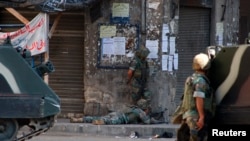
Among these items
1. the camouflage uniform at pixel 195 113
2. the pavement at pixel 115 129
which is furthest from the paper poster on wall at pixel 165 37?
the camouflage uniform at pixel 195 113

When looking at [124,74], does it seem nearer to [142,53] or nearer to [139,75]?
[139,75]

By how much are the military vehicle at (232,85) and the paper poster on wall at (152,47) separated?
31.4 ft

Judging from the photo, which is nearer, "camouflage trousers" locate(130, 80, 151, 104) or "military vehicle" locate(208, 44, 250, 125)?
"military vehicle" locate(208, 44, 250, 125)

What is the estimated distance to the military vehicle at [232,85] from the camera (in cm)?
633

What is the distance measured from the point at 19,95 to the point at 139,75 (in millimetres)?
6692

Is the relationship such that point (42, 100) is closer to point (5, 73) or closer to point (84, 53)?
point (5, 73)

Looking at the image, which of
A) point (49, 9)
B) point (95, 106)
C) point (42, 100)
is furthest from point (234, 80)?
point (95, 106)

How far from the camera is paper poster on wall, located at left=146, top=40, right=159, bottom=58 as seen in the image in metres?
16.4

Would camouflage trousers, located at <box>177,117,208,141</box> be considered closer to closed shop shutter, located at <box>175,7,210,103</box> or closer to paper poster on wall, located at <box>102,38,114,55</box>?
paper poster on wall, located at <box>102,38,114,55</box>

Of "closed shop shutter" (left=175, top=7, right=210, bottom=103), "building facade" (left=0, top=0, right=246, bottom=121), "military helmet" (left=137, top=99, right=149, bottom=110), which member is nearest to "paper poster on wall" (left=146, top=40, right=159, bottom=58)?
"building facade" (left=0, top=0, right=246, bottom=121)

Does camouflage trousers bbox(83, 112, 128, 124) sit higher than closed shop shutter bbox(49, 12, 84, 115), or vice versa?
closed shop shutter bbox(49, 12, 84, 115)

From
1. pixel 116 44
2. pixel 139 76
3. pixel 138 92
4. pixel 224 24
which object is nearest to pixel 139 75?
pixel 139 76

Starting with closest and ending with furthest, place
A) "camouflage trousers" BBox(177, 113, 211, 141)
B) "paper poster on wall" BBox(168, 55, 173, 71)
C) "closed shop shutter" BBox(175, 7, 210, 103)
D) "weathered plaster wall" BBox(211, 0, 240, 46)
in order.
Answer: "camouflage trousers" BBox(177, 113, 211, 141), "paper poster on wall" BBox(168, 55, 173, 71), "closed shop shutter" BBox(175, 7, 210, 103), "weathered plaster wall" BBox(211, 0, 240, 46)

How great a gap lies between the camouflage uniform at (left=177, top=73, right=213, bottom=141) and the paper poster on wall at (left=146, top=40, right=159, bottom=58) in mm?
8940
